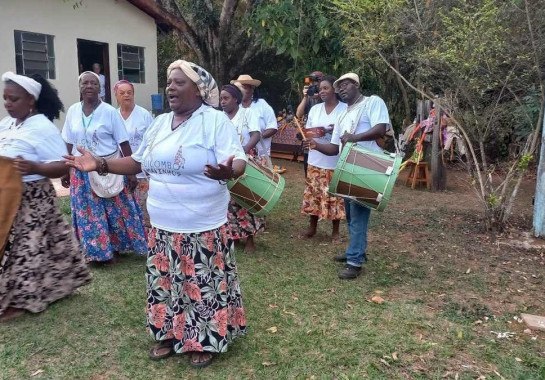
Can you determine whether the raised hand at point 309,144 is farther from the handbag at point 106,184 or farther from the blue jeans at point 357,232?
the handbag at point 106,184

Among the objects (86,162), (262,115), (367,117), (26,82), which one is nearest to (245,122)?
(262,115)

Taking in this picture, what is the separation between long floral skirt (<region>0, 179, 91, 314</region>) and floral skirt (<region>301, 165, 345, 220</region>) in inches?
105

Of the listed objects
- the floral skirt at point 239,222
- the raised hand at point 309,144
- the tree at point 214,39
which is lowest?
the floral skirt at point 239,222

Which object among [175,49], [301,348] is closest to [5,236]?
[301,348]

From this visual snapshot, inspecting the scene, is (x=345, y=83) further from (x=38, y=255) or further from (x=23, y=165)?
(x=38, y=255)

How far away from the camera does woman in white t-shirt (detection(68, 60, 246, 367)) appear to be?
2904 millimetres

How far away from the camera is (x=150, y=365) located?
3197 mm

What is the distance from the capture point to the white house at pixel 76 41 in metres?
10.1

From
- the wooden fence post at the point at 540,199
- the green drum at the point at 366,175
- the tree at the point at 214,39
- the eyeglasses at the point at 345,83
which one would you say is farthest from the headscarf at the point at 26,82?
the tree at the point at 214,39

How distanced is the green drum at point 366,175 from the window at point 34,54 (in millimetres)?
8199

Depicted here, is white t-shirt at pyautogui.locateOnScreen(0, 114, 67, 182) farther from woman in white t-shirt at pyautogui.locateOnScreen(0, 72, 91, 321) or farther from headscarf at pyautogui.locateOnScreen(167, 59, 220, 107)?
headscarf at pyautogui.locateOnScreen(167, 59, 220, 107)

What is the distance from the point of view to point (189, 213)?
2953 millimetres

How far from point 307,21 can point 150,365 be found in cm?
776

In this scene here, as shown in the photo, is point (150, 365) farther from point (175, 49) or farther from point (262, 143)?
point (175, 49)
